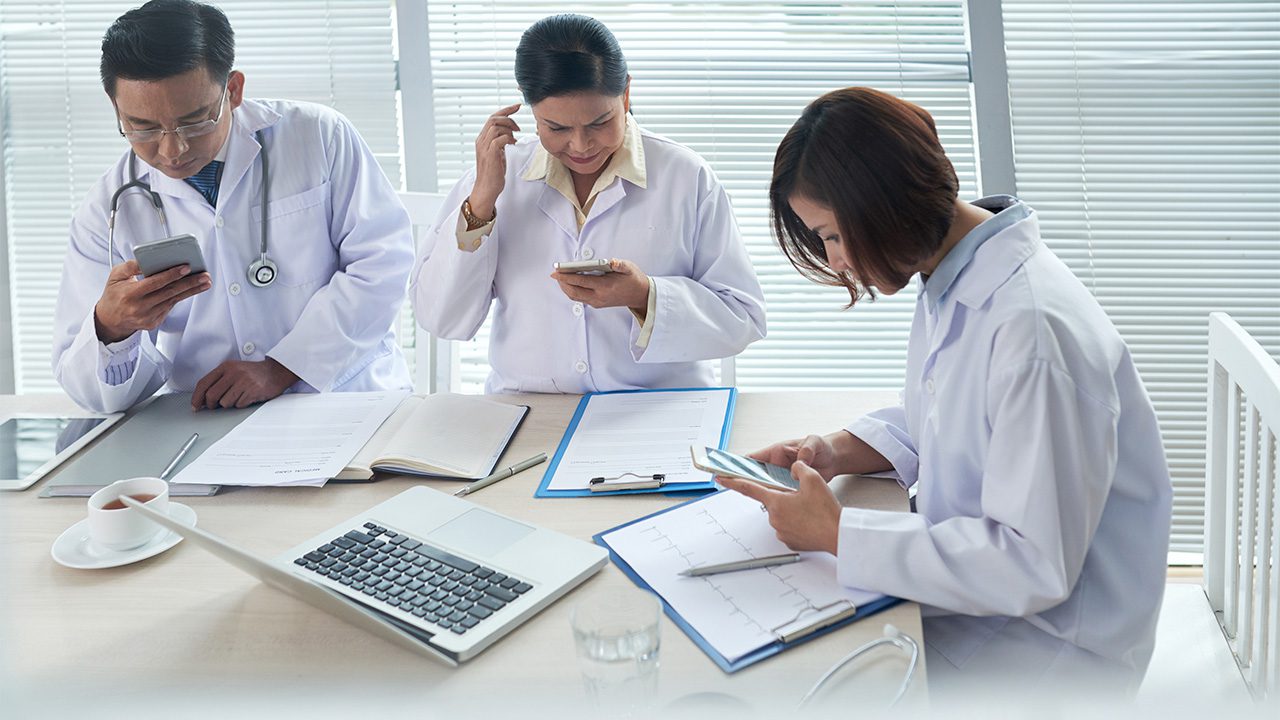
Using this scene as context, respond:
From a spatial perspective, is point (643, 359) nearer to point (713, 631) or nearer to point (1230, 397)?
point (713, 631)

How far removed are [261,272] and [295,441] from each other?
52 centimetres

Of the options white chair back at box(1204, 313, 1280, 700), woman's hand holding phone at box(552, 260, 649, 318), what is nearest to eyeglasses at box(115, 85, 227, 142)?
woman's hand holding phone at box(552, 260, 649, 318)

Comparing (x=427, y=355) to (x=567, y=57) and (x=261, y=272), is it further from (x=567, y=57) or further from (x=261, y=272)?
(x=567, y=57)

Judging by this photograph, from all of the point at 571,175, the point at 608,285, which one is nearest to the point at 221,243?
the point at 571,175

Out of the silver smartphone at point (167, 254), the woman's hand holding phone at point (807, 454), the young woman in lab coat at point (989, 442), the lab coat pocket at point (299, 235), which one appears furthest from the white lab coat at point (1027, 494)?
the lab coat pocket at point (299, 235)

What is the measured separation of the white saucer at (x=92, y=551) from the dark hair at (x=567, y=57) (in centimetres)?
91

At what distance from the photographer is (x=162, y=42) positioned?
1641 mm

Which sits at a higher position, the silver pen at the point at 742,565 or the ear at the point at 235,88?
the ear at the point at 235,88

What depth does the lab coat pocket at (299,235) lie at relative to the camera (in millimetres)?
1920

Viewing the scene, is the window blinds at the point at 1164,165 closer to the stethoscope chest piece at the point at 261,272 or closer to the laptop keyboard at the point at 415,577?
the stethoscope chest piece at the point at 261,272

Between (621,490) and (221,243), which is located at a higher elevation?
(221,243)

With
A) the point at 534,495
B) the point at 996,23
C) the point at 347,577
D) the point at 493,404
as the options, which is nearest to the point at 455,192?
the point at 493,404

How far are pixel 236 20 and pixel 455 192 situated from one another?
1.15 metres

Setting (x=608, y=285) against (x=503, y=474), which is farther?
(x=608, y=285)
